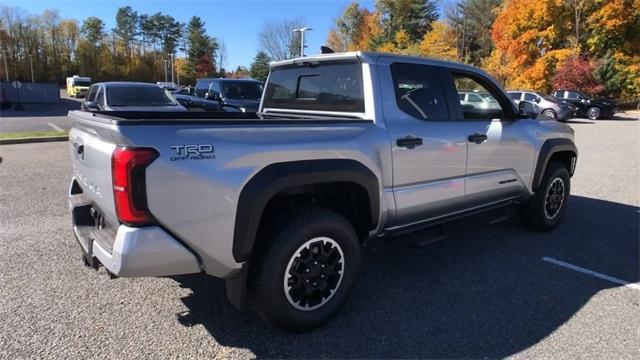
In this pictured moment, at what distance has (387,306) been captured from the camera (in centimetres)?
328

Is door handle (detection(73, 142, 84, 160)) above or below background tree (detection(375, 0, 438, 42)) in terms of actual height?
below

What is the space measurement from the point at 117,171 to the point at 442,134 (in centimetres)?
251

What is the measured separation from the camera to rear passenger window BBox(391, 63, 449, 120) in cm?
348

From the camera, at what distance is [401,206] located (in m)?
3.41

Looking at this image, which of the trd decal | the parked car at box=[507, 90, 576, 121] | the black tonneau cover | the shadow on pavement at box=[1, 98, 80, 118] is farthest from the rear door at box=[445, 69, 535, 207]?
the shadow on pavement at box=[1, 98, 80, 118]

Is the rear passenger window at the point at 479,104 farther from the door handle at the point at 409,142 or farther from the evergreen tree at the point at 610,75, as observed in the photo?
the evergreen tree at the point at 610,75

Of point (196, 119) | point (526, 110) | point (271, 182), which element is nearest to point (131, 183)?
point (196, 119)

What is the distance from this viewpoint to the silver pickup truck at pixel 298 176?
7.48 ft

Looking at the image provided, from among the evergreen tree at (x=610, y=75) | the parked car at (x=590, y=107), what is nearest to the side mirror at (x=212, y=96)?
the parked car at (x=590, y=107)

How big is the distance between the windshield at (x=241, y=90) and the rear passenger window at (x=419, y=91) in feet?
30.9

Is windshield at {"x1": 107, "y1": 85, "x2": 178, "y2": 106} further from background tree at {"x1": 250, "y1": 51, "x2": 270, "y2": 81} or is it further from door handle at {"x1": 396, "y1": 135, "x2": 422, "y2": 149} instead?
background tree at {"x1": 250, "y1": 51, "x2": 270, "y2": 81}

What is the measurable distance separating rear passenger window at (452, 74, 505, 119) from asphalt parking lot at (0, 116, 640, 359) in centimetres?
137

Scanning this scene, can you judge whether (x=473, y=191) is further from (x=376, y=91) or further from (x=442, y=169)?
(x=376, y=91)

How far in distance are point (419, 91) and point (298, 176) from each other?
60.2 inches
